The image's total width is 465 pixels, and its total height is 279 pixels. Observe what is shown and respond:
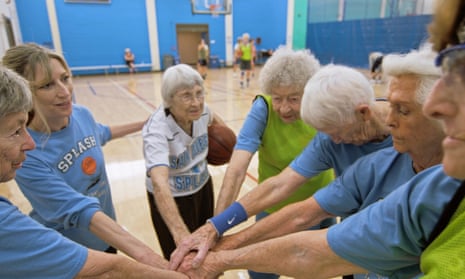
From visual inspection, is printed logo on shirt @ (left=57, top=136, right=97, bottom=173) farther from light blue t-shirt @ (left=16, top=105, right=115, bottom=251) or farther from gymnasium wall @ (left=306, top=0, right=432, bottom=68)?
gymnasium wall @ (left=306, top=0, right=432, bottom=68)

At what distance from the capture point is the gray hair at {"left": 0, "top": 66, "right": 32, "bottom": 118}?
0.90m

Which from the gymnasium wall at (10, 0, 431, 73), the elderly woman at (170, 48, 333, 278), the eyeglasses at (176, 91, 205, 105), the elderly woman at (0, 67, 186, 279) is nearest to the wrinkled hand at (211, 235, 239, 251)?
the elderly woman at (170, 48, 333, 278)

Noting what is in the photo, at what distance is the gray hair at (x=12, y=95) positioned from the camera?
2.95 feet

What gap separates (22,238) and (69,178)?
2.35 feet

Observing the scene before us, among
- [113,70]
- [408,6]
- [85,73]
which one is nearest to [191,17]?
[113,70]

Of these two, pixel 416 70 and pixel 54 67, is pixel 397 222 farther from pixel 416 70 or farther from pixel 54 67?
pixel 54 67

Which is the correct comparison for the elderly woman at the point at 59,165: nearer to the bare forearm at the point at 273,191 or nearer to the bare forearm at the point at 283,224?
the bare forearm at the point at 283,224

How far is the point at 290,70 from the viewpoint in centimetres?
172

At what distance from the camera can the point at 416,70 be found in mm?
967

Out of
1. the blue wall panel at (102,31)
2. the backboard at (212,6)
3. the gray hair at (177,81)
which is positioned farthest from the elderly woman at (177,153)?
the blue wall panel at (102,31)

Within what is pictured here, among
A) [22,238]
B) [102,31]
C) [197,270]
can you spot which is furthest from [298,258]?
[102,31]

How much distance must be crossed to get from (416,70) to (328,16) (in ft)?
50.6

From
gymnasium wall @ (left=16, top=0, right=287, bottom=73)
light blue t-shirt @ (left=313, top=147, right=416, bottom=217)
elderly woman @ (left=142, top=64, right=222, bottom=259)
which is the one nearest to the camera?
light blue t-shirt @ (left=313, top=147, right=416, bottom=217)

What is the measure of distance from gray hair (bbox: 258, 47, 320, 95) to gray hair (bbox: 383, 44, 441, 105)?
2.38ft
